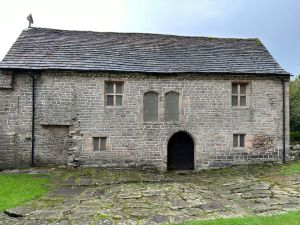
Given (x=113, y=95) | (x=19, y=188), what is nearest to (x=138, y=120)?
(x=113, y=95)

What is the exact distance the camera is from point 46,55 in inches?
655

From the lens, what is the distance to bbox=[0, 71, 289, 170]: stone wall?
15.7 m

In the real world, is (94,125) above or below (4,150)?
above

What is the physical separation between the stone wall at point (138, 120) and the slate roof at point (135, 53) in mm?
551

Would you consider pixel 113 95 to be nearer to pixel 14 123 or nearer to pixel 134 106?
pixel 134 106

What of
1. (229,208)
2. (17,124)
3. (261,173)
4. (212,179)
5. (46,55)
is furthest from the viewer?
(46,55)

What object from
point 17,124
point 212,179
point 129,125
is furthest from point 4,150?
point 212,179

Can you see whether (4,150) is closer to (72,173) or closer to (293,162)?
(72,173)

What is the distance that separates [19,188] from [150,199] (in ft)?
16.3

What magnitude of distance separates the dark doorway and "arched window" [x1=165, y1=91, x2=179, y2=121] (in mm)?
1313

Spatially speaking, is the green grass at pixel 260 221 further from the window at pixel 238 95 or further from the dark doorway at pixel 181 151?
the window at pixel 238 95

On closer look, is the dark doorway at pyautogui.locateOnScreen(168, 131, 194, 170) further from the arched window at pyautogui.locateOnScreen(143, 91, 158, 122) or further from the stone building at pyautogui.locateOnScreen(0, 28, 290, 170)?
the arched window at pyautogui.locateOnScreen(143, 91, 158, 122)

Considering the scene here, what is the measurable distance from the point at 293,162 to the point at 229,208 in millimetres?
10835

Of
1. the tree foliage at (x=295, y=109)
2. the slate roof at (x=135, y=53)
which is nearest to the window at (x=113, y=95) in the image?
the slate roof at (x=135, y=53)
